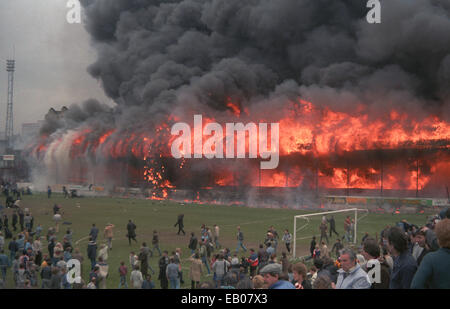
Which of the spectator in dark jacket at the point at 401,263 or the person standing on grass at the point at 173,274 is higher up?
the spectator in dark jacket at the point at 401,263

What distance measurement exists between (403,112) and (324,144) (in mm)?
9698

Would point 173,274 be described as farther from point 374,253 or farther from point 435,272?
point 435,272

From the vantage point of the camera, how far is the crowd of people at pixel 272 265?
4492 millimetres

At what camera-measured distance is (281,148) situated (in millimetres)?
56469

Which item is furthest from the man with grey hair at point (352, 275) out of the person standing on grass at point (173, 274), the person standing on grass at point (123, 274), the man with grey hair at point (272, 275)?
the person standing on grass at point (123, 274)

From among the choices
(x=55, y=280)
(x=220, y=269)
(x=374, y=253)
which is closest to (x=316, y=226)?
(x=220, y=269)

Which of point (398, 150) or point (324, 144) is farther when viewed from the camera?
point (324, 144)

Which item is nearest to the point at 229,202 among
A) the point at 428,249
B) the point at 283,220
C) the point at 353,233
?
the point at 283,220

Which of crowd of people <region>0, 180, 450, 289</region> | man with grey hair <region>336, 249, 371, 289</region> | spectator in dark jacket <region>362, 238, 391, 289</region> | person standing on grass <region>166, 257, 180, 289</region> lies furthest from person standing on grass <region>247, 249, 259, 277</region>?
man with grey hair <region>336, 249, 371, 289</region>

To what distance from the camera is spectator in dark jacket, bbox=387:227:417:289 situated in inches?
181

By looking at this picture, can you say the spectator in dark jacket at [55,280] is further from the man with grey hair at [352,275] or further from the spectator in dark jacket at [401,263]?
the spectator in dark jacket at [401,263]

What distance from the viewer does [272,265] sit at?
4586mm

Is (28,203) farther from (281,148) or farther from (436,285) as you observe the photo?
(436,285)
